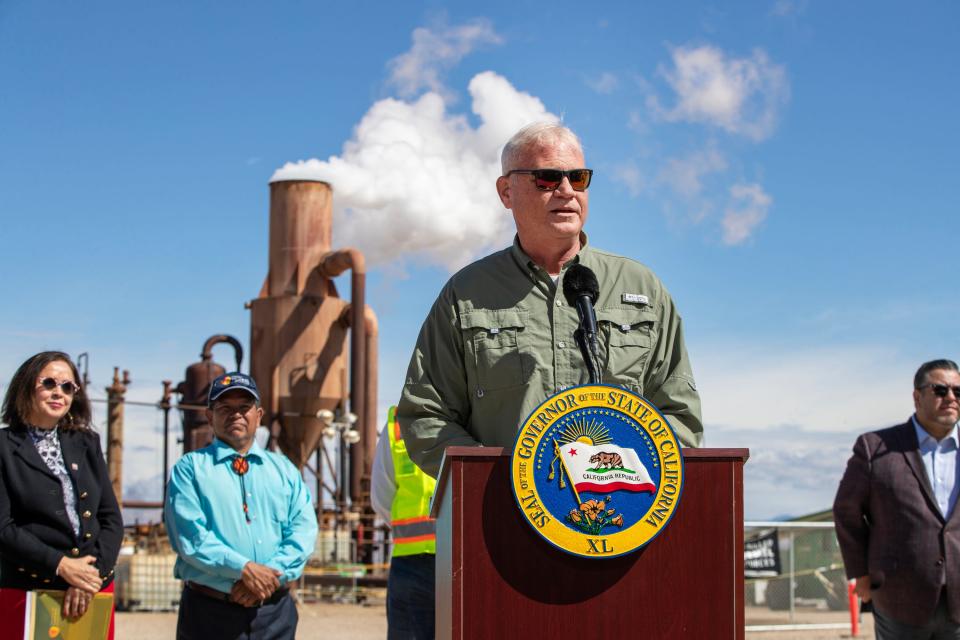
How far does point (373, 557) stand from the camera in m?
24.3

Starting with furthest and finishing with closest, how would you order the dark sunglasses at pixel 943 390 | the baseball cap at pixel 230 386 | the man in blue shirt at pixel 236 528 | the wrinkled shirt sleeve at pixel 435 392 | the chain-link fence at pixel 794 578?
the chain-link fence at pixel 794 578, the dark sunglasses at pixel 943 390, the baseball cap at pixel 230 386, the man in blue shirt at pixel 236 528, the wrinkled shirt sleeve at pixel 435 392

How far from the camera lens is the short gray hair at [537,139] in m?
3.64

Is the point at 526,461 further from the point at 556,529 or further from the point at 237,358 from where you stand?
the point at 237,358

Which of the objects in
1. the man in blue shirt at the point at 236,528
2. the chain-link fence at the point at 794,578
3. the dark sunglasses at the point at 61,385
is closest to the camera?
the dark sunglasses at the point at 61,385

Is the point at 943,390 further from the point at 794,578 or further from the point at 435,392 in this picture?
the point at 794,578

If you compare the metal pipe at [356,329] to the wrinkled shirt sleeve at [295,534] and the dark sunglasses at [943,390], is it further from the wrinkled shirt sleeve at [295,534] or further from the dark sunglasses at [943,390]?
the dark sunglasses at [943,390]

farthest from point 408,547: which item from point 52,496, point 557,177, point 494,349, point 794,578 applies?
point 794,578

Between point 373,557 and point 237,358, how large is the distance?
23.8 feet

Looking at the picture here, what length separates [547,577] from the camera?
2.89 meters

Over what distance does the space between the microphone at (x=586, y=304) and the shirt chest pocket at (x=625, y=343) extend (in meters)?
0.12

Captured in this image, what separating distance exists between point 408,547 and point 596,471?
272 centimetres

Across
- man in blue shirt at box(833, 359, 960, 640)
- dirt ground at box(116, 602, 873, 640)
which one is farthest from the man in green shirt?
dirt ground at box(116, 602, 873, 640)

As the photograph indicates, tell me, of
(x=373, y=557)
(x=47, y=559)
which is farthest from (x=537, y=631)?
(x=373, y=557)

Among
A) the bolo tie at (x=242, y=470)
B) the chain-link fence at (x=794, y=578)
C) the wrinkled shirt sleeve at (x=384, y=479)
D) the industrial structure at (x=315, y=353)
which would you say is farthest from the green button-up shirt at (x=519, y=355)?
the industrial structure at (x=315, y=353)
